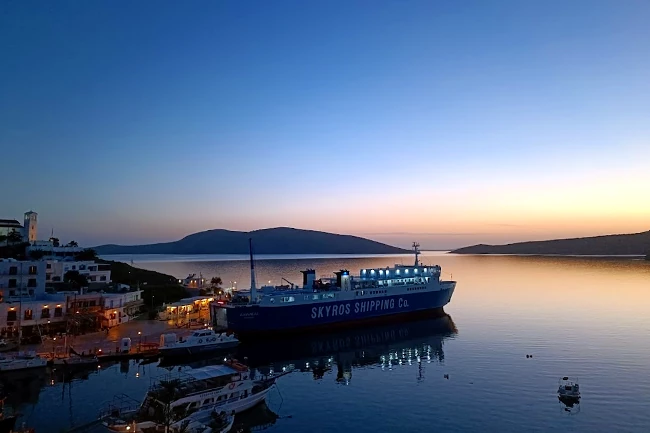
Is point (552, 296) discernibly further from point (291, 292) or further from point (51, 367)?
point (51, 367)

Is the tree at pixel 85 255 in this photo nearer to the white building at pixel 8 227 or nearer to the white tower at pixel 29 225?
the white tower at pixel 29 225

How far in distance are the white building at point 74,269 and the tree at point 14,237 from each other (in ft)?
57.0

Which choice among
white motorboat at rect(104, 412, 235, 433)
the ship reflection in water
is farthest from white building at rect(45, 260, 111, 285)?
white motorboat at rect(104, 412, 235, 433)

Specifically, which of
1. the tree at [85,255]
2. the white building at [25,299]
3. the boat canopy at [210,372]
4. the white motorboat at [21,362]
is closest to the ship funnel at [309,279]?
the white building at [25,299]

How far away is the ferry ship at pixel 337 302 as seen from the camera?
48875mm

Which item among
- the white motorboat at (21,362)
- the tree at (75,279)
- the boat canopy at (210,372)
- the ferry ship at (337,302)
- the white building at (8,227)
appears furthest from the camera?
the white building at (8,227)

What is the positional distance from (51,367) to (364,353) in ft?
86.7

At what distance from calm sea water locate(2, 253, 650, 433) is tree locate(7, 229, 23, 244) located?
2068 inches

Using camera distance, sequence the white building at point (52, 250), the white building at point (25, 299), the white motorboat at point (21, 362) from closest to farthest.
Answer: the white motorboat at point (21, 362)
the white building at point (25, 299)
the white building at point (52, 250)

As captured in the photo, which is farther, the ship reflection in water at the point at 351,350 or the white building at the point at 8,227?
the white building at the point at 8,227

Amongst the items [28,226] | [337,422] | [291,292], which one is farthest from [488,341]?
[28,226]

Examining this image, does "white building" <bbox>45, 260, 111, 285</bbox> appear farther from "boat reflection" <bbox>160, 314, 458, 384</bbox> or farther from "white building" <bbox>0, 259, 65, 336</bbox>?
"boat reflection" <bbox>160, 314, 458, 384</bbox>

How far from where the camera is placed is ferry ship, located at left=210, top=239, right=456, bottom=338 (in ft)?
160

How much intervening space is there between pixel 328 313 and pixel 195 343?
58.4 ft
